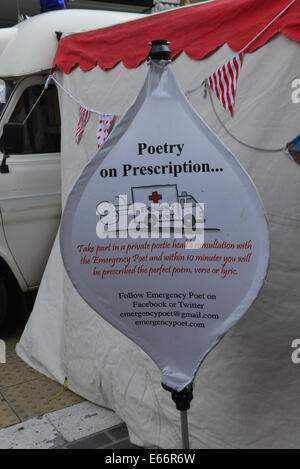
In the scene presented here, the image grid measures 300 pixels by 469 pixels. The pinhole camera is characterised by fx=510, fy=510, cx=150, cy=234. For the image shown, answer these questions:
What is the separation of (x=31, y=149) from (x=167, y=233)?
9.02 feet

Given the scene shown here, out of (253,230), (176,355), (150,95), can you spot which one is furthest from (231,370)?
(150,95)

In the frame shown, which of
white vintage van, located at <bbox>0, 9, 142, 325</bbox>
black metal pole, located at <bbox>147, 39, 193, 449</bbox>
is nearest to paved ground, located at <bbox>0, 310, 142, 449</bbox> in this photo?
black metal pole, located at <bbox>147, 39, 193, 449</bbox>

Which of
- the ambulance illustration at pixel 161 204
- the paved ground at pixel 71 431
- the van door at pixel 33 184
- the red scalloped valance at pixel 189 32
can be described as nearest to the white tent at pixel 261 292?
the red scalloped valance at pixel 189 32

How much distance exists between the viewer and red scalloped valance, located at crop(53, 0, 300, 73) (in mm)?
2516

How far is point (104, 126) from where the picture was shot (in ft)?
10.9

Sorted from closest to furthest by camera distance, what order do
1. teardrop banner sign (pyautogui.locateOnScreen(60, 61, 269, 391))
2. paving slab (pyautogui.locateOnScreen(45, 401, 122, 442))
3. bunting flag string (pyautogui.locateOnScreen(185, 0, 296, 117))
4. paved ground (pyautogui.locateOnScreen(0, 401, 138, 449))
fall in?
teardrop banner sign (pyautogui.locateOnScreen(60, 61, 269, 391)), bunting flag string (pyautogui.locateOnScreen(185, 0, 296, 117)), paved ground (pyautogui.locateOnScreen(0, 401, 138, 449)), paving slab (pyautogui.locateOnScreen(45, 401, 122, 442))

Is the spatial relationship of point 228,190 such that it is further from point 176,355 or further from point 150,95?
point 176,355

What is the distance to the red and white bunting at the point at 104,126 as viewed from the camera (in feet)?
10.8

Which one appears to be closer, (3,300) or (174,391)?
(174,391)

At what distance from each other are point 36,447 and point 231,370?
130 centimetres

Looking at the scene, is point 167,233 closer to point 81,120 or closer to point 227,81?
point 227,81

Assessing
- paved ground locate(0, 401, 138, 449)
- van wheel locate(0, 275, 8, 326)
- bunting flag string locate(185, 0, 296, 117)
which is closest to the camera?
bunting flag string locate(185, 0, 296, 117)

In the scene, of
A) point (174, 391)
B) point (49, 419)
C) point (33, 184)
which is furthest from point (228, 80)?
point (49, 419)

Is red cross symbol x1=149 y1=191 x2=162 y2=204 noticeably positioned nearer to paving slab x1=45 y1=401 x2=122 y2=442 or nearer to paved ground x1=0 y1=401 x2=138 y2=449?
paved ground x1=0 y1=401 x2=138 y2=449
